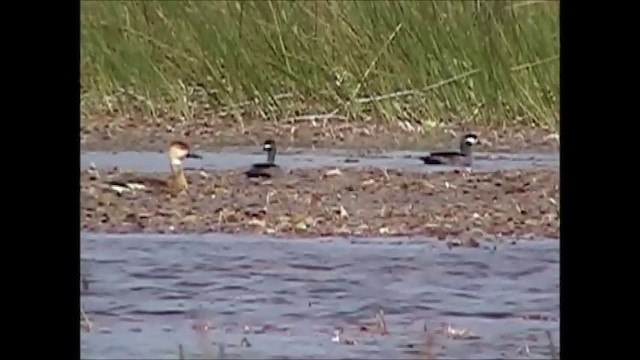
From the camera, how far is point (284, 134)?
5.86 ft

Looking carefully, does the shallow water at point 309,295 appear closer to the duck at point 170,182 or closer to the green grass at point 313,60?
the duck at point 170,182

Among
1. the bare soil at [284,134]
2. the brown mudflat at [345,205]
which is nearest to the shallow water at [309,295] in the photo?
the brown mudflat at [345,205]

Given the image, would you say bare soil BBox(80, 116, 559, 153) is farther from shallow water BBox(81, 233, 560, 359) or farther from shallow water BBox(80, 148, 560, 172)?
shallow water BBox(81, 233, 560, 359)

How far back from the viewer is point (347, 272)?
174 centimetres

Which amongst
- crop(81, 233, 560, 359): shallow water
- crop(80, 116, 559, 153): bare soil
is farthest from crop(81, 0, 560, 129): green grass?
crop(81, 233, 560, 359): shallow water

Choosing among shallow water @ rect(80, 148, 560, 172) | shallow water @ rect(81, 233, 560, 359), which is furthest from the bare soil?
shallow water @ rect(81, 233, 560, 359)

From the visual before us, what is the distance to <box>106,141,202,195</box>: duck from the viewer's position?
1.77m

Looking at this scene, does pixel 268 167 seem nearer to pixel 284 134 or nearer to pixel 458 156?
pixel 284 134

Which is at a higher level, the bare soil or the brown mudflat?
the bare soil

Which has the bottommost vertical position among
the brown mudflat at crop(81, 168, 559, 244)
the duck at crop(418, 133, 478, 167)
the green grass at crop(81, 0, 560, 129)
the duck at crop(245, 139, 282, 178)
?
the brown mudflat at crop(81, 168, 559, 244)

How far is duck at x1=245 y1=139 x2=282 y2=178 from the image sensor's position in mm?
1771
